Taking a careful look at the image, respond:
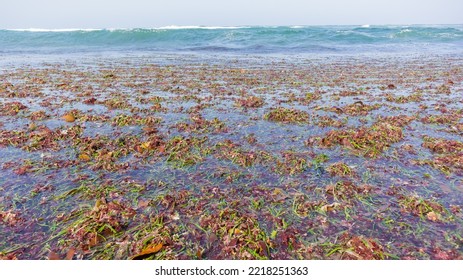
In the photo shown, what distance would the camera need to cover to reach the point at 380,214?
4090 millimetres

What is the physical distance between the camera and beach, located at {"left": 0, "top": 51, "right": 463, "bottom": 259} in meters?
3.59

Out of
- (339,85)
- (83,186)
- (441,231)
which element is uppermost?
(339,85)

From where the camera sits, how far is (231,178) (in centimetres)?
513

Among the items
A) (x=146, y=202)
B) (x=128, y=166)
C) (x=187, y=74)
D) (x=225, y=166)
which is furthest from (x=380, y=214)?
(x=187, y=74)

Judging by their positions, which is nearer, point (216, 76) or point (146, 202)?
point (146, 202)

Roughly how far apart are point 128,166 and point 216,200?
2102 mm

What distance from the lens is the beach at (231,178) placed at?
359 cm

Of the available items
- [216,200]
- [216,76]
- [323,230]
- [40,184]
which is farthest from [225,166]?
[216,76]

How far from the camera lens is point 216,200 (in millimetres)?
4492

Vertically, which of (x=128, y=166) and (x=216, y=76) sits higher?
(x=216, y=76)

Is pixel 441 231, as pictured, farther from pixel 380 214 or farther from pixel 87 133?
pixel 87 133

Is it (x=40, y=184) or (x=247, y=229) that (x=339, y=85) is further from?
(x=40, y=184)
